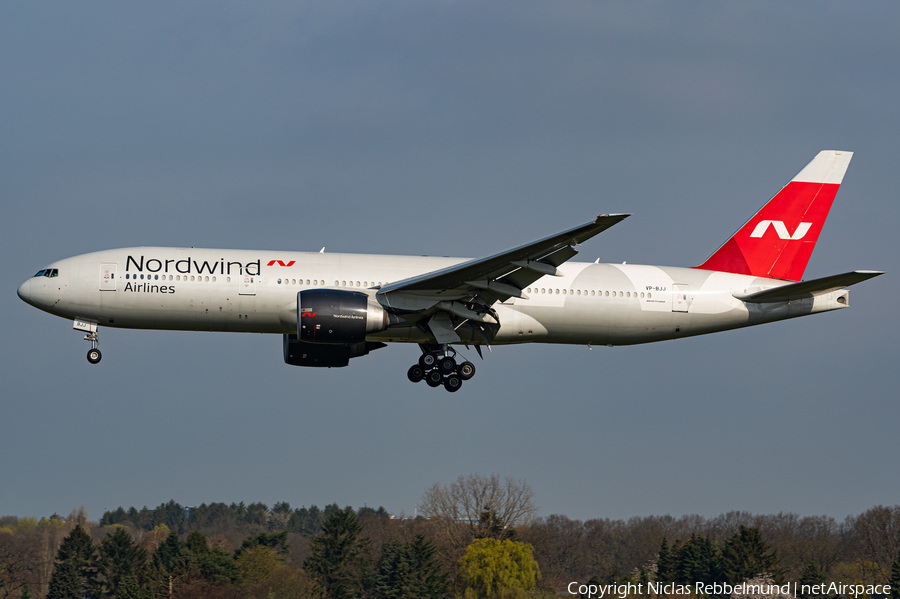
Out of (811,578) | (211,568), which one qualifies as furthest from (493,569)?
(811,578)

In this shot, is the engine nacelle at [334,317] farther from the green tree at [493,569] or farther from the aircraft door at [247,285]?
the green tree at [493,569]

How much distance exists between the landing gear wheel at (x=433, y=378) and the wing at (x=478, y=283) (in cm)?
202

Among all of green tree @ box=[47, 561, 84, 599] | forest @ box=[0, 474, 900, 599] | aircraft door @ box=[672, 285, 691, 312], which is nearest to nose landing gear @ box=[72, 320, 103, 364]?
aircraft door @ box=[672, 285, 691, 312]

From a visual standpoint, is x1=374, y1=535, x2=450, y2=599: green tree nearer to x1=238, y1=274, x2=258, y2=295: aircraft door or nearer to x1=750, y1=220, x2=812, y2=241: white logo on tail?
x1=750, y1=220, x2=812, y2=241: white logo on tail

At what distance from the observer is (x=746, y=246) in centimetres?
3631

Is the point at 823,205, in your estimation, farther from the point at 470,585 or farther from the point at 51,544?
the point at 51,544

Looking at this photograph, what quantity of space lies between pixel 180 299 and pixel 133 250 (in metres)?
2.72

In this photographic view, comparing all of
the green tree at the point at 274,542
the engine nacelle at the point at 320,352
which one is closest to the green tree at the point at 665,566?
the green tree at the point at 274,542

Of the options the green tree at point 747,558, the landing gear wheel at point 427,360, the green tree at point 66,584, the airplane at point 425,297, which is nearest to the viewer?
the airplane at point 425,297

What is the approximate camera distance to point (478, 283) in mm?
30344

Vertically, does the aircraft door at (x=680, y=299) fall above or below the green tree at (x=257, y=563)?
above

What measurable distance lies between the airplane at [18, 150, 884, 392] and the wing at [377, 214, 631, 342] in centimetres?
5

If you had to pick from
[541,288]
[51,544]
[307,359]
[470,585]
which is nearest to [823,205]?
[541,288]

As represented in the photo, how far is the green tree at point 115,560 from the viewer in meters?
103
